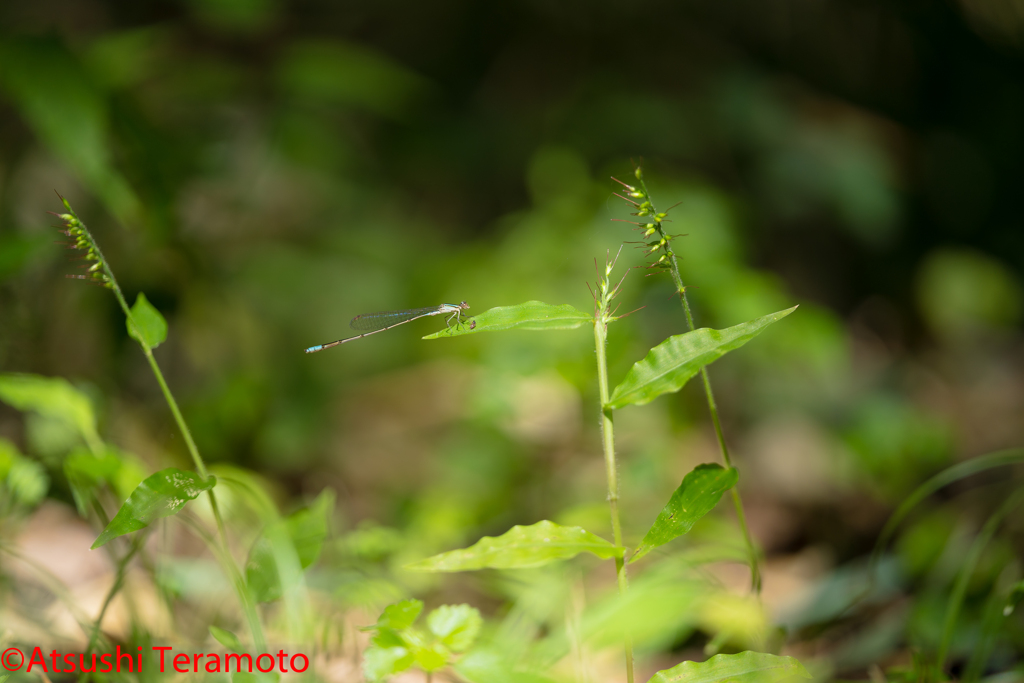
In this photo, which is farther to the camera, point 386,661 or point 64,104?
point 64,104

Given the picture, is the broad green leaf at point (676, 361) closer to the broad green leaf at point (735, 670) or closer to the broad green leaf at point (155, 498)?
the broad green leaf at point (735, 670)

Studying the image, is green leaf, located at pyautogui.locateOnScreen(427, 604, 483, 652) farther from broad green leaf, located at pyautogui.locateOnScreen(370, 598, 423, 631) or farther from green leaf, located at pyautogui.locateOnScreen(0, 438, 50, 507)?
green leaf, located at pyautogui.locateOnScreen(0, 438, 50, 507)

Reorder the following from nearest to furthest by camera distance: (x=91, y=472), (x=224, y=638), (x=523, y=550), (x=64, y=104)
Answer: (x=523, y=550), (x=224, y=638), (x=91, y=472), (x=64, y=104)

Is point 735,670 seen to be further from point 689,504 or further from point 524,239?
point 524,239

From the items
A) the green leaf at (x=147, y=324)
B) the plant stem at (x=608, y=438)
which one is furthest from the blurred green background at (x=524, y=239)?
the green leaf at (x=147, y=324)

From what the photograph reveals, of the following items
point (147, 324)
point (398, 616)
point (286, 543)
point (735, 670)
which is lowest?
point (735, 670)

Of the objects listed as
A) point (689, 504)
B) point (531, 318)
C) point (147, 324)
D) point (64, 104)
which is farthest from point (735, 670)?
point (64, 104)
